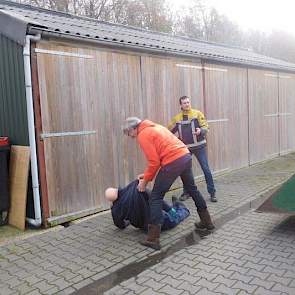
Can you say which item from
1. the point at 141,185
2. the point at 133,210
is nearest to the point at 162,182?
the point at 141,185

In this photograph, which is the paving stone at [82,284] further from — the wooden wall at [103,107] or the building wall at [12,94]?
the building wall at [12,94]

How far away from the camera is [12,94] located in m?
5.88

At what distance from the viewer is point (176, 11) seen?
1284 inches

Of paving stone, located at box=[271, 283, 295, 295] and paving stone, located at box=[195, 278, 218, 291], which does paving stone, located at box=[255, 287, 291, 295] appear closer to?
paving stone, located at box=[271, 283, 295, 295]

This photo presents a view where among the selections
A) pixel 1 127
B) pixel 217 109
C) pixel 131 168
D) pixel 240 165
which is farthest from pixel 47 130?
pixel 240 165

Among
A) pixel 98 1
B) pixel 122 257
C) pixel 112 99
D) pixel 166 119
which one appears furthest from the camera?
pixel 98 1

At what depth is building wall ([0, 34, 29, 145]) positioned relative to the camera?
5625mm

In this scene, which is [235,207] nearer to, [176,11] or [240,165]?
[240,165]

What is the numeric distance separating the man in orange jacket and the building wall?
6.18ft

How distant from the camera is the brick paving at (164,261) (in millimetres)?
3795

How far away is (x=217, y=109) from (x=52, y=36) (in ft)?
16.3

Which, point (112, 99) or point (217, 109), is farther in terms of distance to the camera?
point (217, 109)

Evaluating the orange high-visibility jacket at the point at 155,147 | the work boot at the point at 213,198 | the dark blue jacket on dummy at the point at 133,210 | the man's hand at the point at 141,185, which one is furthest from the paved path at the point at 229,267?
the work boot at the point at 213,198

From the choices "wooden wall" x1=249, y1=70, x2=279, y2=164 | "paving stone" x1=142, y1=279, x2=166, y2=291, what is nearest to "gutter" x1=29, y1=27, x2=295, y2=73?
"wooden wall" x1=249, y1=70, x2=279, y2=164
